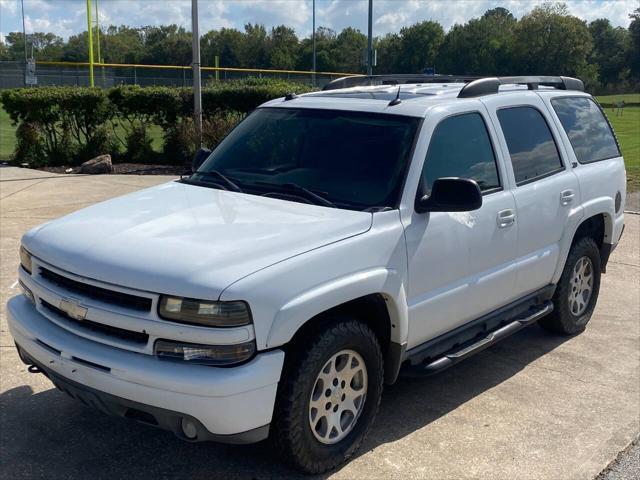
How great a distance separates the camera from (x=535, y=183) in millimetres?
5113

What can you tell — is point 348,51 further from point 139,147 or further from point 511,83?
point 511,83

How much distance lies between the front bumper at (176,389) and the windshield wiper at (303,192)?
1081 mm

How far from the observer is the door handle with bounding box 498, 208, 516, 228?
4684 mm

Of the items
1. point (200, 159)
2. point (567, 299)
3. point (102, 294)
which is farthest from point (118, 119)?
point (102, 294)

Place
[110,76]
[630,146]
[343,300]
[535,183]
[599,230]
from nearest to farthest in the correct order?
[343,300]
[535,183]
[599,230]
[630,146]
[110,76]

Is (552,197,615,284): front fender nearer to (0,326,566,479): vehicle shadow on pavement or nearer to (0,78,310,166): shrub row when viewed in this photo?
(0,326,566,479): vehicle shadow on pavement

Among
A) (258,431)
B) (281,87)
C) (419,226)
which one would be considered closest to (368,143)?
(419,226)

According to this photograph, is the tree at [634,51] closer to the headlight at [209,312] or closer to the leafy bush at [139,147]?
the leafy bush at [139,147]

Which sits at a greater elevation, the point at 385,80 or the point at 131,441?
the point at 385,80

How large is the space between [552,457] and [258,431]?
1728mm

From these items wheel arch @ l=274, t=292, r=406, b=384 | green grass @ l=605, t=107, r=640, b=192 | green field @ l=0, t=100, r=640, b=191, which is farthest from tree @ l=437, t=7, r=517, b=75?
wheel arch @ l=274, t=292, r=406, b=384

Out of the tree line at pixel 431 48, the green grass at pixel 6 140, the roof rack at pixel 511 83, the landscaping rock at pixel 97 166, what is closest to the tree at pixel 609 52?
the tree line at pixel 431 48

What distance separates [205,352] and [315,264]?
64cm

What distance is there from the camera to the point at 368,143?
4410 millimetres
